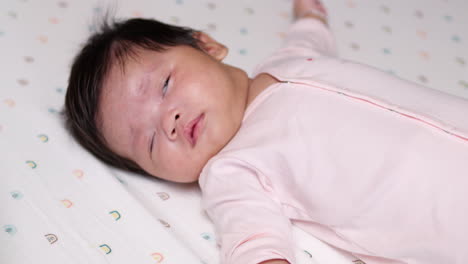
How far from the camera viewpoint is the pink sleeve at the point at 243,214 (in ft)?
3.55

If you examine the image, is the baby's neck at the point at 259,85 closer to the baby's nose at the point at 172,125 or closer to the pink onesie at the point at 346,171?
the pink onesie at the point at 346,171

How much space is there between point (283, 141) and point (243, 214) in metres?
0.19

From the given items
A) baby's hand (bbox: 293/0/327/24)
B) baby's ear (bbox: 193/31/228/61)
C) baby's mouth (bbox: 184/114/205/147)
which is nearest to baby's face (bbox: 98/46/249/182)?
baby's mouth (bbox: 184/114/205/147)

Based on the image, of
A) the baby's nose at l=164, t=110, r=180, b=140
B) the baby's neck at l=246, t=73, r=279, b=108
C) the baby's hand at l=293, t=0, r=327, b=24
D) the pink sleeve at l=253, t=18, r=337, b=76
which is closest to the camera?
the baby's nose at l=164, t=110, r=180, b=140

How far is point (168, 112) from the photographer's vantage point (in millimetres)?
1250

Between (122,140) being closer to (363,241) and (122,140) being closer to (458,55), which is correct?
(363,241)

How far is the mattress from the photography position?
3.77 feet

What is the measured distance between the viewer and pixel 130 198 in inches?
48.7

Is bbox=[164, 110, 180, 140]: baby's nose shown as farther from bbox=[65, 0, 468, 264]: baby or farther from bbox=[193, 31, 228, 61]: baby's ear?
bbox=[193, 31, 228, 61]: baby's ear

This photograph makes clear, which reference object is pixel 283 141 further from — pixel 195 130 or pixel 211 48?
pixel 211 48

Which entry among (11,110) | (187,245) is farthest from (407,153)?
(11,110)

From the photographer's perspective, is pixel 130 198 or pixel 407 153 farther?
pixel 130 198

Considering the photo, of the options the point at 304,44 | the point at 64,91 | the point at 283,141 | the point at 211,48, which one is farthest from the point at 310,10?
the point at 64,91

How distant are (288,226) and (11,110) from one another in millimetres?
805
